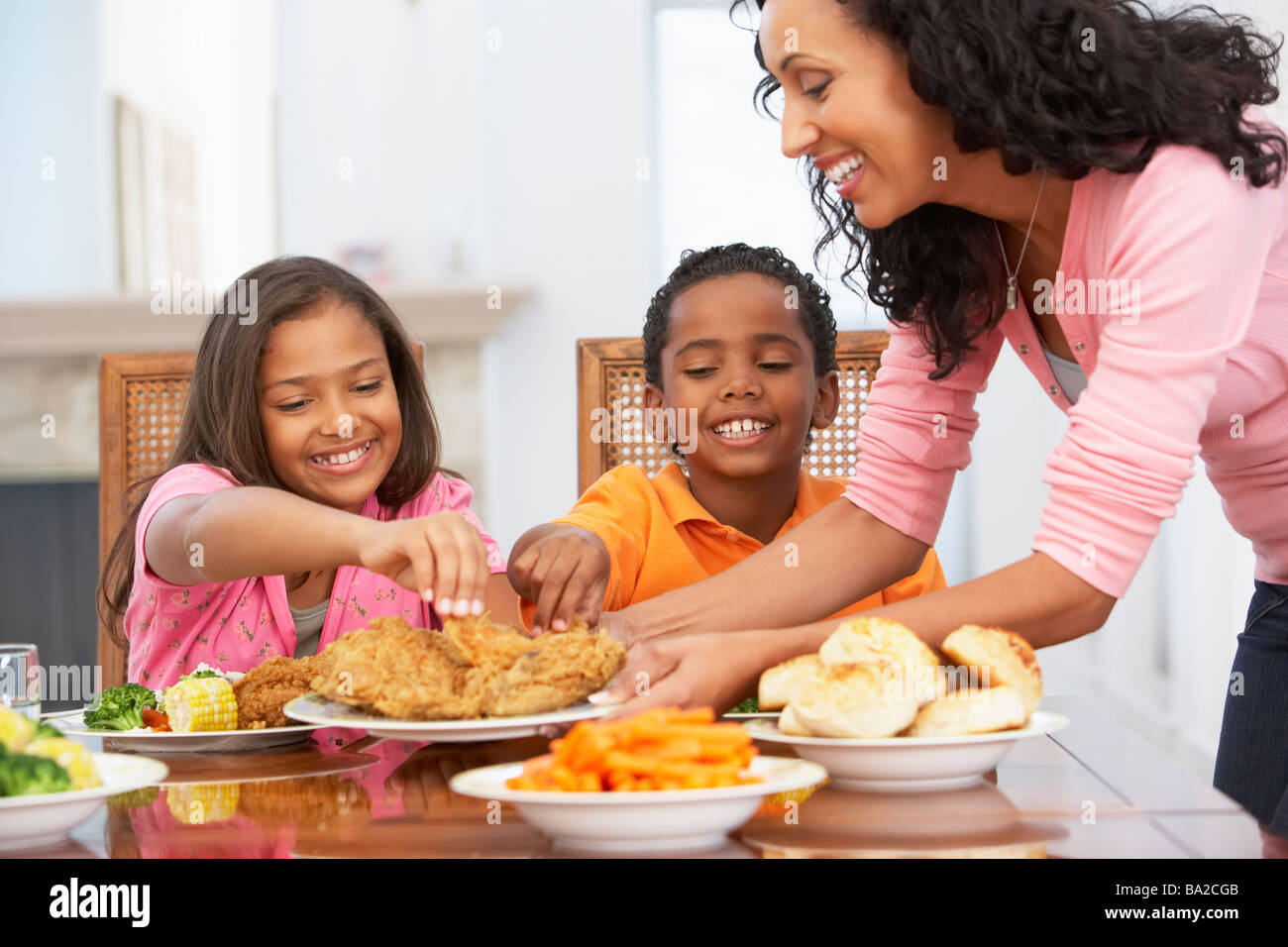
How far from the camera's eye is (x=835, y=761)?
2.78 feet

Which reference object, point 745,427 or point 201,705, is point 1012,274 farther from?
point 201,705

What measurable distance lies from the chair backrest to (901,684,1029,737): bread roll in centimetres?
106

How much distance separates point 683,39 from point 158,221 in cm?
214

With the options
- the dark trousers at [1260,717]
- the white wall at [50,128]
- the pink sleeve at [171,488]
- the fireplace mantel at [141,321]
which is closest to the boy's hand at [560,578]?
the pink sleeve at [171,488]

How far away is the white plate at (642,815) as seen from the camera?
2.23 ft

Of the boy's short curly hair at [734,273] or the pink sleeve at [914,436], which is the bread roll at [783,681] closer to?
the pink sleeve at [914,436]

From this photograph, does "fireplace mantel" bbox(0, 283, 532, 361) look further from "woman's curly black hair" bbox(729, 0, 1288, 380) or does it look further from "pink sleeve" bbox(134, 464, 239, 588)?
"woman's curly black hair" bbox(729, 0, 1288, 380)

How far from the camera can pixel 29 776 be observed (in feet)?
2.44

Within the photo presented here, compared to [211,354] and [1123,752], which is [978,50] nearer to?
[1123,752]

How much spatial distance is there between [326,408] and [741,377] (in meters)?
0.57

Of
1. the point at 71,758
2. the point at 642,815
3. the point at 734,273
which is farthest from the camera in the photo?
the point at 734,273

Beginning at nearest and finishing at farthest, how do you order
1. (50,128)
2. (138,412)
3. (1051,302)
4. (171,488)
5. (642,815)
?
(642,815), (1051,302), (171,488), (138,412), (50,128)

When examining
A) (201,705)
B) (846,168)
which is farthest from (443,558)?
(846,168)

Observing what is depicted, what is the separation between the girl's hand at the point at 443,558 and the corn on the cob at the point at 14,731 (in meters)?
0.31
